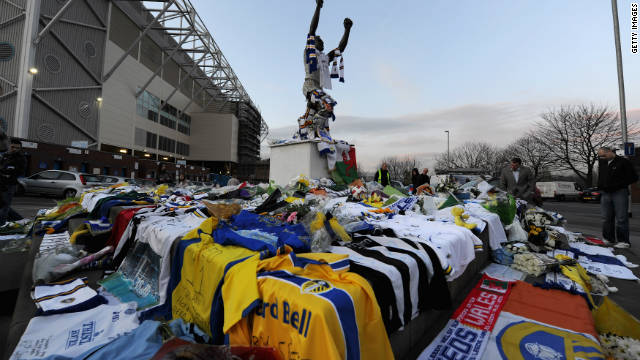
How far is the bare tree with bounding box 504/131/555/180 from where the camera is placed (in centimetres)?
2781

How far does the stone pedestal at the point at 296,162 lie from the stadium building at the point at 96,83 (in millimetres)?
14998

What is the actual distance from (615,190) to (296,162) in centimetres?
730

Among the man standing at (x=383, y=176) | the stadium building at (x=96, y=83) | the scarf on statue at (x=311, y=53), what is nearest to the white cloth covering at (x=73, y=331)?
the man standing at (x=383, y=176)

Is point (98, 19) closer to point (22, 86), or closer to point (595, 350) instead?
point (22, 86)

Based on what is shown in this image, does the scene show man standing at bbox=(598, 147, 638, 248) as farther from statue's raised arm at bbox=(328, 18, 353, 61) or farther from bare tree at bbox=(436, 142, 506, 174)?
bare tree at bbox=(436, 142, 506, 174)

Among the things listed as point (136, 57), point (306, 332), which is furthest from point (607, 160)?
point (136, 57)

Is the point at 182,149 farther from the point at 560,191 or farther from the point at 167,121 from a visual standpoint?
the point at 560,191

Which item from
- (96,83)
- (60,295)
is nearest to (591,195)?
(60,295)

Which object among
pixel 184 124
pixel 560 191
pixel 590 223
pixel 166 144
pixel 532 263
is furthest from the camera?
pixel 184 124

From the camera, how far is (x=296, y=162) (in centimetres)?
819

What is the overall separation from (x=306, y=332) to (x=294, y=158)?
7300 millimetres

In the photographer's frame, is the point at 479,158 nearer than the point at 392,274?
No

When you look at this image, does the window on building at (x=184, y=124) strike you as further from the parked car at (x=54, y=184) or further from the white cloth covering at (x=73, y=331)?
the white cloth covering at (x=73, y=331)

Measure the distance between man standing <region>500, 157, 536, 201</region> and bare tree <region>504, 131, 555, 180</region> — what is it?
26.2 m
